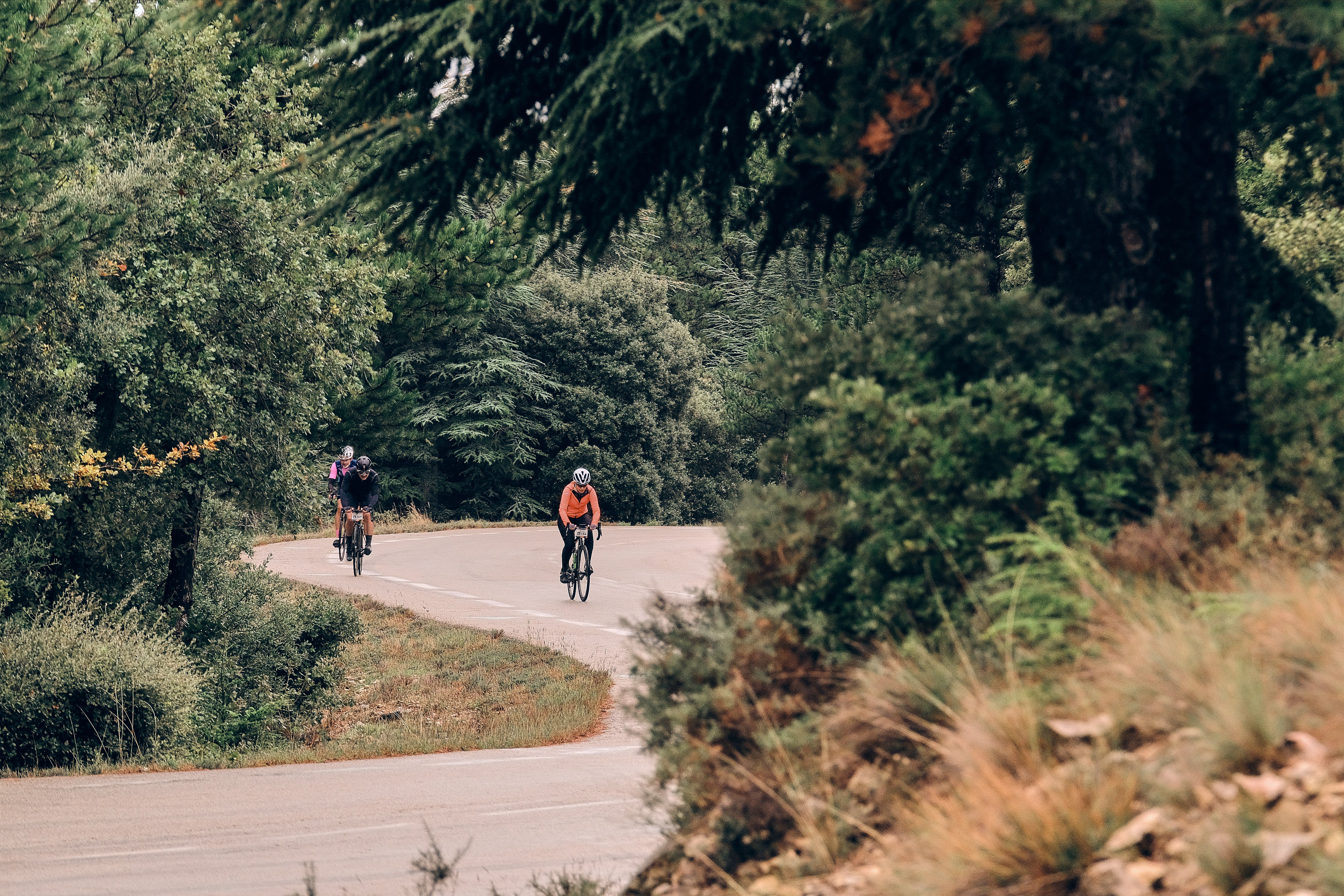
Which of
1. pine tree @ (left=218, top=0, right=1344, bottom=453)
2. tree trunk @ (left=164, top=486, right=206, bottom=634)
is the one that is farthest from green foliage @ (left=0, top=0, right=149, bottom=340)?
tree trunk @ (left=164, top=486, right=206, bottom=634)

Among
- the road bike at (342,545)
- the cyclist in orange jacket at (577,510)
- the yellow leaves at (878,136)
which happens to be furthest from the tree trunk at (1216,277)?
the road bike at (342,545)

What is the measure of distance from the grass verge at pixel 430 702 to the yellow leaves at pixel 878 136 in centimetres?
896

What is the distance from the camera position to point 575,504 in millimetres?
21000

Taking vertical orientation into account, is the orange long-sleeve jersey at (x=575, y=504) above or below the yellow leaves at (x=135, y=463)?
below

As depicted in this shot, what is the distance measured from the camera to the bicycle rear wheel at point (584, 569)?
21.9 meters

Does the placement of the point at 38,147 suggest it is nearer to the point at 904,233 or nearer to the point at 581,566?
the point at 904,233

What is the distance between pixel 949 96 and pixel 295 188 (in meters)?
16.3

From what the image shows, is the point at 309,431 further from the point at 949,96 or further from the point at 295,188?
the point at 949,96

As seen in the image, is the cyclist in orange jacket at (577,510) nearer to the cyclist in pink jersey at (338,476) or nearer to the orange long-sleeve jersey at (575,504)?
the orange long-sleeve jersey at (575,504)

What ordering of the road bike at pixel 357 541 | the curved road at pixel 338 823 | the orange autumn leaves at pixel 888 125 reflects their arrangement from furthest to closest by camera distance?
1. the road bike at pixel 357 541
2. the curved road at pixel 338 823
3. the orange autumn leaves at pixel 888 125

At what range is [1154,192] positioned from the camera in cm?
669

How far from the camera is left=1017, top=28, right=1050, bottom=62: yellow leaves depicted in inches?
202

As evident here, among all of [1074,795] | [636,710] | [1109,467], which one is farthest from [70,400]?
[1074,795]

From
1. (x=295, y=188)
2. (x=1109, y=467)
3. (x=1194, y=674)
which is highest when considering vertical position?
(x=295, y=188)
